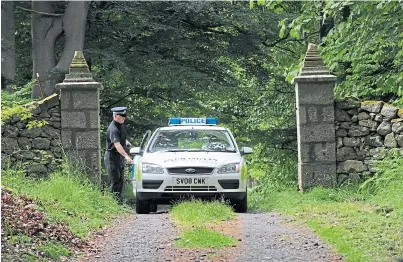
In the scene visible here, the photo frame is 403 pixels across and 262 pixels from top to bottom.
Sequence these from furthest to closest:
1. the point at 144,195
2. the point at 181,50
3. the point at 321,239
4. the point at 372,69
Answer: the point at 181,50 → the point at 372,69 → the point at 144,195 → the point at 321,239

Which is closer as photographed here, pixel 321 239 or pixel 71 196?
pixel 321 239

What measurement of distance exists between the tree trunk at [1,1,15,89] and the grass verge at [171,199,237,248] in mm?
8134

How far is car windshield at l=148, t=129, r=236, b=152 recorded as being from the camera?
13.2 metres

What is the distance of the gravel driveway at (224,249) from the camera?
8023 mm

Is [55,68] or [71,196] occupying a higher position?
[55,68]

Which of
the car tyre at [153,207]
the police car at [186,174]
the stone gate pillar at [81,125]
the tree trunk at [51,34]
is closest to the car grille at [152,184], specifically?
the police car at [186,174]

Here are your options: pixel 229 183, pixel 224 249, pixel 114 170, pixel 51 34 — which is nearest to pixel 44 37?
pixel 51 34

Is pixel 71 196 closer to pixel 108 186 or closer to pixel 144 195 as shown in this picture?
pixel 144 195

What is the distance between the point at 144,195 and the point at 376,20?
4810mm

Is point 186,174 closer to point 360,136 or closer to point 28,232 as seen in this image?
point 360,136

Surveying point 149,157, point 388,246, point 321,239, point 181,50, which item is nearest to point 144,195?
point 149,157

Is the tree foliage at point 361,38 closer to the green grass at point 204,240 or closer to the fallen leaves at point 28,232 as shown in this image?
the green grass at point 204,240

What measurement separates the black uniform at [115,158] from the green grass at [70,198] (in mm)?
350

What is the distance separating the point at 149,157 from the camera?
1263 cm
